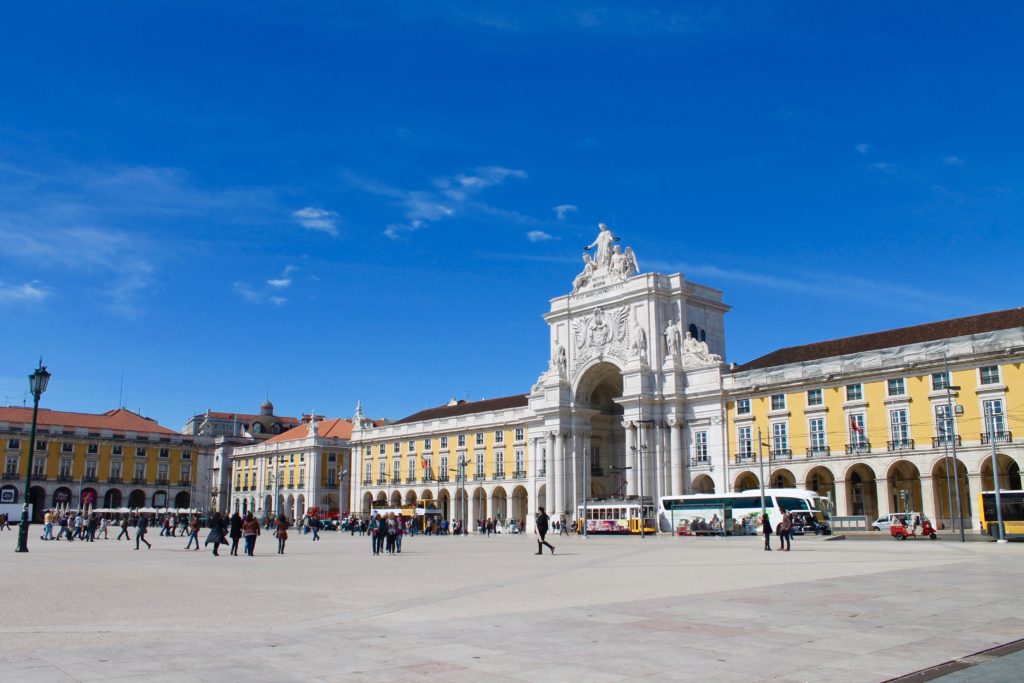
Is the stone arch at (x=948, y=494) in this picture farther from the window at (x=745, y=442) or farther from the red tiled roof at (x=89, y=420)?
the red tiled roof at (x=89, y=420)

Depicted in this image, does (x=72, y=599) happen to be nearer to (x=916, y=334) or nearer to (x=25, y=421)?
(x=916, y=334)

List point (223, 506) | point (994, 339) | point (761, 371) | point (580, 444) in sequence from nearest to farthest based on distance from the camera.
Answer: point (994, 339), point (761, 371), point (580, 444), point (223, 506)

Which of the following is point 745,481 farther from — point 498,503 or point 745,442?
point 498,503

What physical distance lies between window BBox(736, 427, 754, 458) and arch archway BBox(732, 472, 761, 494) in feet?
4.55

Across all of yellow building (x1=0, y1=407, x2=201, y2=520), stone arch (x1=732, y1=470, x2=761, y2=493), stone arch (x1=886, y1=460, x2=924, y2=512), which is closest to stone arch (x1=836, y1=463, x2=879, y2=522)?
stone arch (x1=886, y1=460, x2=924, y2=512)

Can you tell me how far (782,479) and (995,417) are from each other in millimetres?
15610

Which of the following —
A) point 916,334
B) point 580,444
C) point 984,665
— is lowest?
point 984,665

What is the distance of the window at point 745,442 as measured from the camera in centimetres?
6488

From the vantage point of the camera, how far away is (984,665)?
9.33 meters

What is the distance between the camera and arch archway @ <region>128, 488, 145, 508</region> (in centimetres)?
11356

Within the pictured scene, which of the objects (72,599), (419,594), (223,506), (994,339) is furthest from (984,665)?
(223,506)

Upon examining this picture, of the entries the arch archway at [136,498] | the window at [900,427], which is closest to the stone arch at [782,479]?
the window at [900,427]

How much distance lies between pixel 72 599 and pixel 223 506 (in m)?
117

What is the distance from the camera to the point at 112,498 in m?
112
